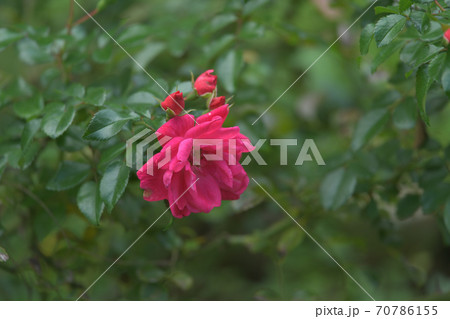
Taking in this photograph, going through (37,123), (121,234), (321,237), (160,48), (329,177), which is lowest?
(321,237)

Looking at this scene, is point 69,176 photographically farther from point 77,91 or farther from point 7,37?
point 7,37

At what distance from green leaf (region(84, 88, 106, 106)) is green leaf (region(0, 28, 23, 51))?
0.23m

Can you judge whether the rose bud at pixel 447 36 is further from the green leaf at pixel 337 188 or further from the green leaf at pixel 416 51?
the green leaf at pixel 337 188

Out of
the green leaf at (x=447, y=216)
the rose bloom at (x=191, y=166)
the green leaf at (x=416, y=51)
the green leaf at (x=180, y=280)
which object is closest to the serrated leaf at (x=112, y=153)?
the rose bloom at (x=191, y=166)

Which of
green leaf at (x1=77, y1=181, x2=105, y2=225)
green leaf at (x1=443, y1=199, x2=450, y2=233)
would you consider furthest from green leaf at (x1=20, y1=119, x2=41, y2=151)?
green leaf at (x1=443, y1=199, x2=450, y2=233)

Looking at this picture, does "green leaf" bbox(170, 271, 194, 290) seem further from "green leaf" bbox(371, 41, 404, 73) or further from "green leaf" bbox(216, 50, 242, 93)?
"green leaf" bbox(371, 41, 404, 73)

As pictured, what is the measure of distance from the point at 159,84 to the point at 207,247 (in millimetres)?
584

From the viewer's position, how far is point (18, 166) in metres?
0.95

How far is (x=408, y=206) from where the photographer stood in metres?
1.12

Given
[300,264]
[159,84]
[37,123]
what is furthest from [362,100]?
[37,123]

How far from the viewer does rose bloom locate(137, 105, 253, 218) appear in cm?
72

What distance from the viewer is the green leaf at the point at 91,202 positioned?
85 cm

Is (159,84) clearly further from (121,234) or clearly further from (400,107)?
(121,234)

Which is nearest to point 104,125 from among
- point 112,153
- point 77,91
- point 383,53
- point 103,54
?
point 112,153
